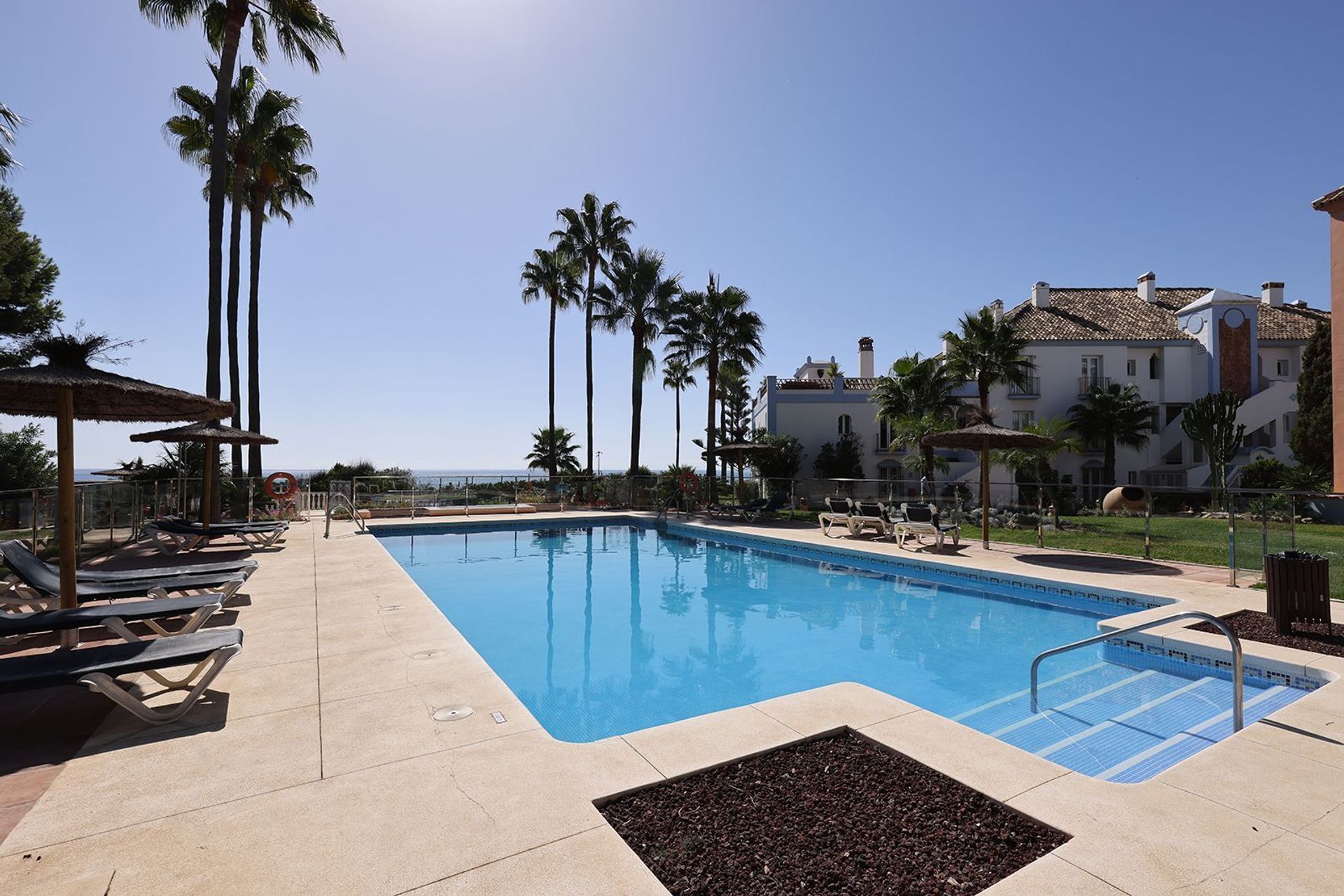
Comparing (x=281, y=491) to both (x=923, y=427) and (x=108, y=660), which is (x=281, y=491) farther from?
(x=923, y=427)

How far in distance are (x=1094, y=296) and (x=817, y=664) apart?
3331 cm

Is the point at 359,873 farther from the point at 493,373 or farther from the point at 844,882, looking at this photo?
the point at 493,373

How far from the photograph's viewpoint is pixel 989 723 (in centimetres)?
486

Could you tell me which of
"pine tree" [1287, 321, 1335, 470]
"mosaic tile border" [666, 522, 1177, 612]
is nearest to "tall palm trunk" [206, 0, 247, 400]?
"mosaic tile border" [666, 522, 1177, 612]

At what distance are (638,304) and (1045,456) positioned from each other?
15.3 meters

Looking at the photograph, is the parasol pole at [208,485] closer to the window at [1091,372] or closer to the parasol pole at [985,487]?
the parasol pole at [985,487]

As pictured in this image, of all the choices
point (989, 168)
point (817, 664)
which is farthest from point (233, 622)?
point (989, 168)

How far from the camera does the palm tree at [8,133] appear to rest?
1041 centimetres

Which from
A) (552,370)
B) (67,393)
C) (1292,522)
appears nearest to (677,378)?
(552,370)

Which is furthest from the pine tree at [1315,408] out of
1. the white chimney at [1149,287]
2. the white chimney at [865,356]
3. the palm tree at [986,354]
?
the white chimney at [865,356]

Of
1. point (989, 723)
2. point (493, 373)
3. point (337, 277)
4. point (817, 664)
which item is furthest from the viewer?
point (493, 373)

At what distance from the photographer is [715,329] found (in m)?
22.2

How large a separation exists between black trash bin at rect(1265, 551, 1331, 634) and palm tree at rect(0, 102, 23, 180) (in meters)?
19.0

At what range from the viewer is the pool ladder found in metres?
13.8
